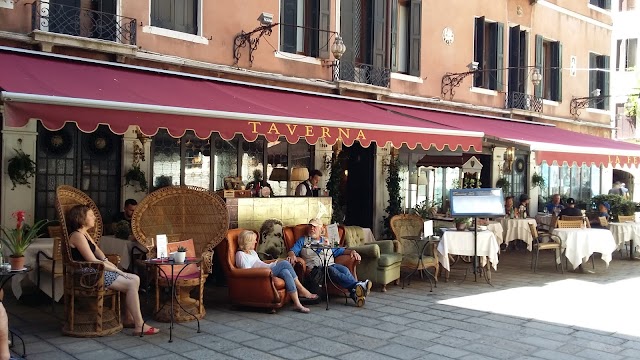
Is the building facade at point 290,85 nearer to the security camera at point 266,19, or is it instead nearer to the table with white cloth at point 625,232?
the security camera at point 266,19

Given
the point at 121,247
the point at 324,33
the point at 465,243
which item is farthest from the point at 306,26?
the point at 121,247

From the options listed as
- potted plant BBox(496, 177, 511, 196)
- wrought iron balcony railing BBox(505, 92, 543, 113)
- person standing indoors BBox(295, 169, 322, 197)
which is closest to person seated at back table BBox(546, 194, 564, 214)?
potted plant BBox(496, 177, 511, 196)

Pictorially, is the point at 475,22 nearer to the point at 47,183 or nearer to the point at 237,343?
the point at 47,183

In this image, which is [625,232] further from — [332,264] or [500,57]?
[332,264]

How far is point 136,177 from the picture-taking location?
9164 mm

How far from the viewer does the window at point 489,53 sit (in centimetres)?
1529

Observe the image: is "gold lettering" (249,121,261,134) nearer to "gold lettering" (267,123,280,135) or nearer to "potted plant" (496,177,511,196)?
"gold lettering" (267,123,280,135)

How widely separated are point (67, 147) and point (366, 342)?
5.37m

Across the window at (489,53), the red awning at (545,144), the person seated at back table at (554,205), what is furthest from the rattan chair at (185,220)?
the person seated at back table at (554,205)

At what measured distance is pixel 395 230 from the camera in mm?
9875

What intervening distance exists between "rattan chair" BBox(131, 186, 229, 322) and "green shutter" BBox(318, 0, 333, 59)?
4.93 meters

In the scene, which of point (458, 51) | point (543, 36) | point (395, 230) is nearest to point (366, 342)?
point (395, 230)

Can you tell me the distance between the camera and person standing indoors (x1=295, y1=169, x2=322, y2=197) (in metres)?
10.3

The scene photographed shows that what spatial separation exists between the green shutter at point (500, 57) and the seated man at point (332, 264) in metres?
9.30
